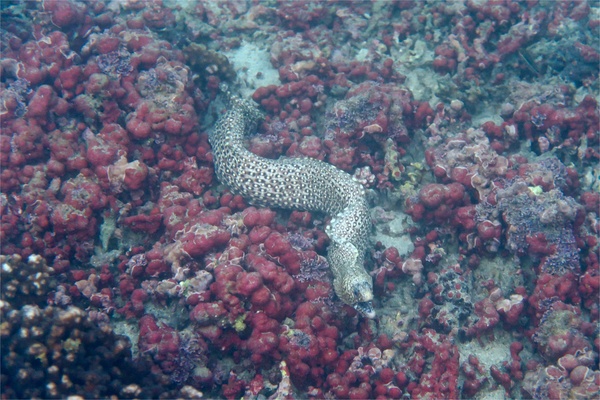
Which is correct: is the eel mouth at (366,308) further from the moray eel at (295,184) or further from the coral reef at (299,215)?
the moray eel at (295,184)

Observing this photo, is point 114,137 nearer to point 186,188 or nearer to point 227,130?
point 186,188

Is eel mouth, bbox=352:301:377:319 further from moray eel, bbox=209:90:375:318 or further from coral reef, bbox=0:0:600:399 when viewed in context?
moray eel, bbox=209:90:375:318

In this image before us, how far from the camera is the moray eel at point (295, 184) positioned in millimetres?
7781

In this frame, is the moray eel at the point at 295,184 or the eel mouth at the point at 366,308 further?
the moray eel at the point at 295,184

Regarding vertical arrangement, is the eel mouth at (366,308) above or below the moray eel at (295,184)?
below

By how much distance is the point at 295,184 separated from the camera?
8375 mm

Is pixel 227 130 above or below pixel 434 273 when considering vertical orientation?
above

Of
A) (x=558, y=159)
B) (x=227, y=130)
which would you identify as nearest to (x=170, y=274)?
(x=227, y=130)

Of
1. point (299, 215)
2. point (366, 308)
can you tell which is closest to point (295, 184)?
point (299, 215)

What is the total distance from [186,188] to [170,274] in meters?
1.96

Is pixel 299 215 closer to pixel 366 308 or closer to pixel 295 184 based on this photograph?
pixel 295 184

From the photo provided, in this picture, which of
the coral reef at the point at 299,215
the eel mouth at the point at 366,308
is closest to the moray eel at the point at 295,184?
the coral reef at the point at 299,215

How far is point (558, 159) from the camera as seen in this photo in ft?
27.1

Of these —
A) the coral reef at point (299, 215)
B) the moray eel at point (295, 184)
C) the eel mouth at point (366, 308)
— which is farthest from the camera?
the moray eel at point (295, 184)
